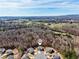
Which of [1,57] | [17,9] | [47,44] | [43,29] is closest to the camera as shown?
[1,57]

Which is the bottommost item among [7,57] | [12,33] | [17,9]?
[7,57]

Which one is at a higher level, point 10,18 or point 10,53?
point 10,18

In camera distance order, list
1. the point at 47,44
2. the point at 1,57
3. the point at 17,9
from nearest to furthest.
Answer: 1. the point at 1,57
2. the point at 47,44
3. the point at 17,9

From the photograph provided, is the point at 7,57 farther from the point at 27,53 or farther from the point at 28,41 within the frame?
the point at 28,41

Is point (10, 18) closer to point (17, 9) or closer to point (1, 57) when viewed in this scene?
point (17, 9)

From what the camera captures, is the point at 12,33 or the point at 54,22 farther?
the point at 54,22

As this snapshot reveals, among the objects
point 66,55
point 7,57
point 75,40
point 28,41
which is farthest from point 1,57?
point 75,40

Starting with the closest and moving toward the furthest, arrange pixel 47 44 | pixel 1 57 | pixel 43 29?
pixel 1 57 → pixel 47 44 → pixel 43 29

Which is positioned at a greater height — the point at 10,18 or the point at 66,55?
the point at 10,18

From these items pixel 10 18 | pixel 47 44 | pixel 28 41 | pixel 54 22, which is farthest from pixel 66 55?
pixel 10 18
